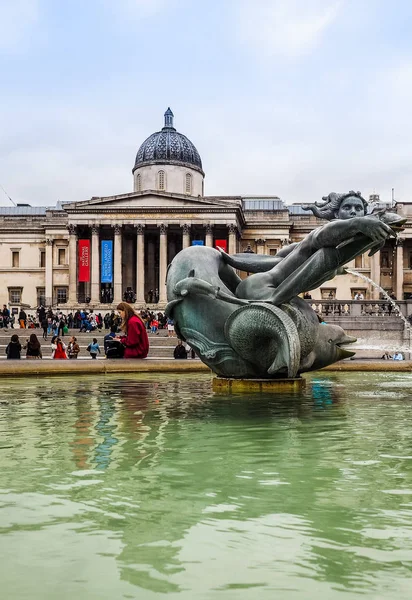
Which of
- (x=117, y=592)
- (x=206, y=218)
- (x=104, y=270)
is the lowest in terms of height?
(x=117, y=592)

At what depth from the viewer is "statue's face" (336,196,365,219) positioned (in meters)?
8.20

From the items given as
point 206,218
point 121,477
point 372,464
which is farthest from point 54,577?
point 206,218

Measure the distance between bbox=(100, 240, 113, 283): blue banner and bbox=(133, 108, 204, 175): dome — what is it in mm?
10382

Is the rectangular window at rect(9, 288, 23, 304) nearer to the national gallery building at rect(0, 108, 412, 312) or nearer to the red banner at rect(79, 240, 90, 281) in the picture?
the national gallery building at rect(0, 108, 412, 312)

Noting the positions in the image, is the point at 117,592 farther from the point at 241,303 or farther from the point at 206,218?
the point at 206,218

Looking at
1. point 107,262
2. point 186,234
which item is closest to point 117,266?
point 107,262

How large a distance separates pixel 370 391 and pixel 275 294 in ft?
7.07

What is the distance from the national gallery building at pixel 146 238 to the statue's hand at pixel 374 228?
49.9 meters

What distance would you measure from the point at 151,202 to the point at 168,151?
348 inches

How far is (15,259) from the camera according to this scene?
2594 inches

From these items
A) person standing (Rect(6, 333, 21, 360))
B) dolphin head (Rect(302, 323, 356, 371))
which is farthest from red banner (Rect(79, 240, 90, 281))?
dolphin head (Rect(302, 323, 356, 371))

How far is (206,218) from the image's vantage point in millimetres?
58281

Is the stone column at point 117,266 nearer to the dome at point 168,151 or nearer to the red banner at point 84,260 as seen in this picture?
the red banner at point 84,260

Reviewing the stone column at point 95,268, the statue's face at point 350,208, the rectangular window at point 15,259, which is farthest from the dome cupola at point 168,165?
the statue's face at point 350,208
